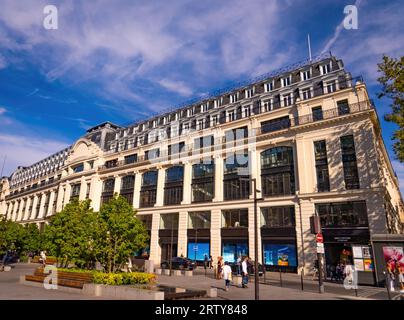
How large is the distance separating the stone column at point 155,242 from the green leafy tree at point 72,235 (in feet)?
59.6

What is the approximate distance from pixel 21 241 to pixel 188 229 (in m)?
23.5

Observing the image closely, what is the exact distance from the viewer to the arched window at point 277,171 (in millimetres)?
31641

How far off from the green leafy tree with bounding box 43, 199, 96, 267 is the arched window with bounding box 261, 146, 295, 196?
764 inches

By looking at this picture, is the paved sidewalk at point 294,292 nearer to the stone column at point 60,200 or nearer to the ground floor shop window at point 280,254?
the ground floor shop window at point 280,254

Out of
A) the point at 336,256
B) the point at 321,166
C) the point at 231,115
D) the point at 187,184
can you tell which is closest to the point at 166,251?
the point at 187,184

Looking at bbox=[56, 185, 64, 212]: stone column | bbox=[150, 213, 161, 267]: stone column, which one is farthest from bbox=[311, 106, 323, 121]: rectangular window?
bbox=[56, 185, 64, 212]: stone column

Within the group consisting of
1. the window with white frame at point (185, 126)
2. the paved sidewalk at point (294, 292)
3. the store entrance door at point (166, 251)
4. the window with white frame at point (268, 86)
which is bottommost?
the paved sidewalk at point (294, 292)

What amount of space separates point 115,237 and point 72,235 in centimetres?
535

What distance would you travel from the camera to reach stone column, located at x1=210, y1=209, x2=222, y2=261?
34094 mm

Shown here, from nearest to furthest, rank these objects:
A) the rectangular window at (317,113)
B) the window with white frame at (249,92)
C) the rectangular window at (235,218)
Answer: the rectangular window at (317,113) → the rectangular window at (235,218) → the window with white frame at (249,92)

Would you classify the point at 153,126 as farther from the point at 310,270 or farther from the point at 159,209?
the point at 310,270

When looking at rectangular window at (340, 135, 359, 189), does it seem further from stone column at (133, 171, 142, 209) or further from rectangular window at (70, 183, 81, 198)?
rectangular window at (70, 183, 81, 198)

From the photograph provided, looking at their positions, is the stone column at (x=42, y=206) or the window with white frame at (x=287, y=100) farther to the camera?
the stone column at (x=42, y=206)

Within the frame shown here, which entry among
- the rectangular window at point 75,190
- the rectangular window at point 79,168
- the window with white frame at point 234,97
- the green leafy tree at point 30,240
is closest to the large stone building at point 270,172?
the window with white frame at point 234,97
